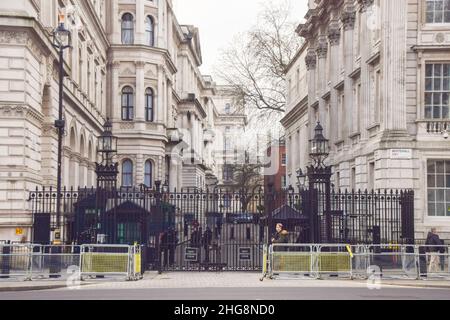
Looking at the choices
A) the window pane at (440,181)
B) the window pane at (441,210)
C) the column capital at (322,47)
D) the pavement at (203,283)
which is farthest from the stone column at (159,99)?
the pavement at (203,283)

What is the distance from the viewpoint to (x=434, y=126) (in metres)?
32.5

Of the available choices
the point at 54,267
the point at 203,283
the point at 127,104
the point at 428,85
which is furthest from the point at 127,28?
the point at 203,283

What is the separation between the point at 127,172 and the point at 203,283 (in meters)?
42.0

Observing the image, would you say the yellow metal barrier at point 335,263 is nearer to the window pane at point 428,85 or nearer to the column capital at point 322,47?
the window pane at point 428,85

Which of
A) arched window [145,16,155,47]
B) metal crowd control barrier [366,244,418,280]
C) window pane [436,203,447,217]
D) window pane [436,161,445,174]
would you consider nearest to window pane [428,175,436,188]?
window pane [436,161,445,174]

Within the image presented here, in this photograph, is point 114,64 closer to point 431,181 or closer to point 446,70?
point 446,70

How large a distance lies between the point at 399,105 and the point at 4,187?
1496 centimetres

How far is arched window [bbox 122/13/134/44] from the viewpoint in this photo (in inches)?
2520

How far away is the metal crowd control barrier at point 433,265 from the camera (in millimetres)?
24656

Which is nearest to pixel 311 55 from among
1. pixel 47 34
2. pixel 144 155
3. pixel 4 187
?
pixel 144 155

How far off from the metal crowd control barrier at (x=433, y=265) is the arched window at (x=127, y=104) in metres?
41.7

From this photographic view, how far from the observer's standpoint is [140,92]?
63781mm

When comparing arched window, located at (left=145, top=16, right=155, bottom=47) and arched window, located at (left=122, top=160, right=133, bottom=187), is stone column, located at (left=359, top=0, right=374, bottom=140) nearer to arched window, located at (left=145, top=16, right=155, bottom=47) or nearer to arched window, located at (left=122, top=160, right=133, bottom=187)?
arched window, located at (left=122, top=160, right=133, bottom=187)
